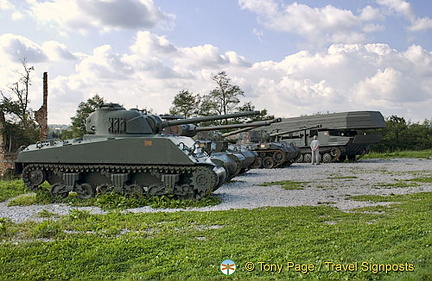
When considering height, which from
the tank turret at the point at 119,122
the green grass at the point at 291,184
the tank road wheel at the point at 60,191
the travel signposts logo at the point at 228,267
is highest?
the tank turret at the point at 119,122

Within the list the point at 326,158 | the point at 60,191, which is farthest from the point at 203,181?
the point at 326,158

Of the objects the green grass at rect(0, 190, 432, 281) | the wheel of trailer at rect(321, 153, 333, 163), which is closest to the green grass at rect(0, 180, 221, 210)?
the green grass at rect(0, 190, 432, 281)

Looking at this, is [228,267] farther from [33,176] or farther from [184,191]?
[33,176]

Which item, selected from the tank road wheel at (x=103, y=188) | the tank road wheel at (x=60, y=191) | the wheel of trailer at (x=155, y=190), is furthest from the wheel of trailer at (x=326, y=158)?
the tank road wheel at (x=60, y=191)

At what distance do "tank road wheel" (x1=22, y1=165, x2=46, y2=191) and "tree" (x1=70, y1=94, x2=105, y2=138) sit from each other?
1959 cm

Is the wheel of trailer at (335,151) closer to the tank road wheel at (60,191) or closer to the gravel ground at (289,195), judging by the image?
the gravel ground at (289,195)

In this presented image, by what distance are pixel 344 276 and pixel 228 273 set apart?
4.21 feet

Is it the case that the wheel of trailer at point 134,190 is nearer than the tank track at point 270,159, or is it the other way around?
the wheel of trailer at point 134,190

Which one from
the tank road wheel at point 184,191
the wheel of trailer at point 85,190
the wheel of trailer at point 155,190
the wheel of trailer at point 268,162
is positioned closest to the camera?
the tank road wheel at point 184,191

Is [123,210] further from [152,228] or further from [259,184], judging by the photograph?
[259,184]

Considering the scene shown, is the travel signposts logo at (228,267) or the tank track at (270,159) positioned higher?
the tank track at (270,159)

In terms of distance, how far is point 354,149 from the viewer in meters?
31.0

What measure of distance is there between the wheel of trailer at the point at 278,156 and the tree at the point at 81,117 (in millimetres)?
14032

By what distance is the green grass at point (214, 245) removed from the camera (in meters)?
5.42
